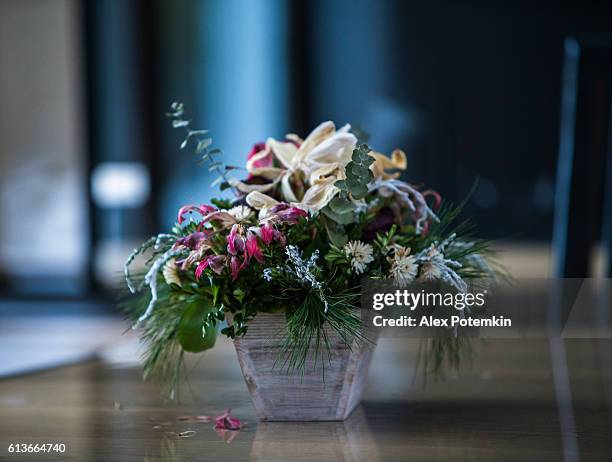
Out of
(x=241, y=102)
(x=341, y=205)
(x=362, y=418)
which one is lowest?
(x=362, y=418)

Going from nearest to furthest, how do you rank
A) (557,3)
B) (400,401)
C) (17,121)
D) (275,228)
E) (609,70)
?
(275,228) < (400,401) < (609,70) < (557,3) < (17,121)

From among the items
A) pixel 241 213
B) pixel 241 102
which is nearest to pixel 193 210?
pixel 241 213

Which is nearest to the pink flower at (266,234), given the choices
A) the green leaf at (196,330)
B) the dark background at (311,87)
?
the green leaf at (196,330)

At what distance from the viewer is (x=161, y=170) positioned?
3.51 meters

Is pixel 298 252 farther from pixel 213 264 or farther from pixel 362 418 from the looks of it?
pixel 362 418

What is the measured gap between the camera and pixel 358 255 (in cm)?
72

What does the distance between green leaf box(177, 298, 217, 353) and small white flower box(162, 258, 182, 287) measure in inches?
1.0

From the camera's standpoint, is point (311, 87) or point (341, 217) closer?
point (341, 217)

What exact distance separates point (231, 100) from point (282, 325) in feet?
9.13

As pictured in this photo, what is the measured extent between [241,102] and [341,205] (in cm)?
277

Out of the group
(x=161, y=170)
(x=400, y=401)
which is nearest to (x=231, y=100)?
(x=161, y=170)

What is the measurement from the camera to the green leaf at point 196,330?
76 cm

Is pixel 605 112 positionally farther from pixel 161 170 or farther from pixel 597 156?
pixel 161 170

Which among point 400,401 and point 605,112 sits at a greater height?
point 605,112
